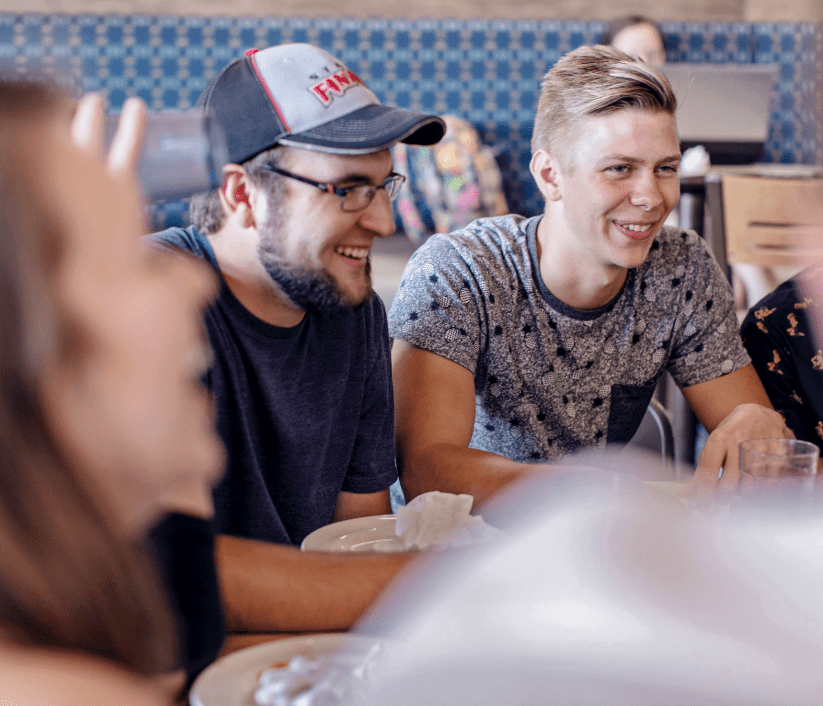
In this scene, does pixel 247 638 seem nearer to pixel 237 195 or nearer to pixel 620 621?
pixel 620 621

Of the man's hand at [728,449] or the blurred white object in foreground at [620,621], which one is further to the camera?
the man's hand at [728,449]

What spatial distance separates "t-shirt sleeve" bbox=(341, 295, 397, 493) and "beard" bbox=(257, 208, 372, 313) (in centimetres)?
14

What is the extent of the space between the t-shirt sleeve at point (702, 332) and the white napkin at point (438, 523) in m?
0.93

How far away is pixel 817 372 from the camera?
1.75m

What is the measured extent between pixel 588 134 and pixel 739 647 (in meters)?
1.35

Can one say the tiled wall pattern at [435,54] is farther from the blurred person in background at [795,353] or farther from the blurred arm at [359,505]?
the blurred arm at [359,505]

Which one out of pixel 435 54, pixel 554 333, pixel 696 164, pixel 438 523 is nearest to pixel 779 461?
pixel 438 523

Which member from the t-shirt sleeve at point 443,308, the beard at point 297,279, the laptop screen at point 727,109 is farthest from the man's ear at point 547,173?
the laptop screen at point 727,109

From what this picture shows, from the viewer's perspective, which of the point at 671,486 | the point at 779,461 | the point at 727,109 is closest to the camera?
the point at 779,461

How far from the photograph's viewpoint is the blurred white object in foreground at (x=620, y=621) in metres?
0.49

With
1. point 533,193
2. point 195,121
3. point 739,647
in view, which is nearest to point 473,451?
point 195,121

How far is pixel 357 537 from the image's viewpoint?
1.06 metres

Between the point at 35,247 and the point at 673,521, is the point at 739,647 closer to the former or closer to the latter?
the point at 673,521

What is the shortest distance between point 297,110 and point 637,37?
4062mm
